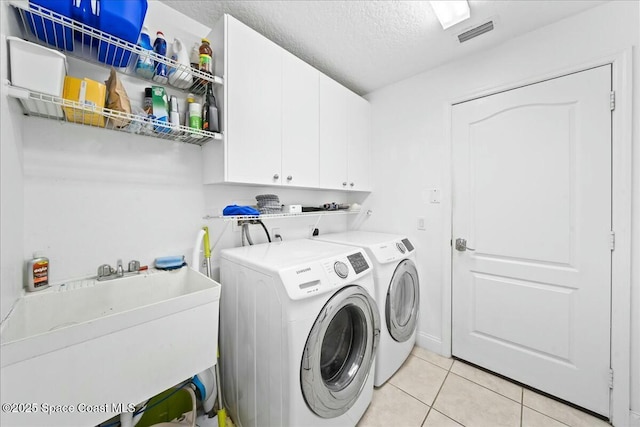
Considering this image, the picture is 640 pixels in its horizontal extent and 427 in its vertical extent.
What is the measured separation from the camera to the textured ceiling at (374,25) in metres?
1.47

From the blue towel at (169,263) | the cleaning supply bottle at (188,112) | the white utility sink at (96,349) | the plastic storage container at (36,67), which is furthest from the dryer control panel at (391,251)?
the plastic storage container at (36,67)

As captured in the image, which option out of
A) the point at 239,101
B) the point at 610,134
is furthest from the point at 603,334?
the point at 239,101

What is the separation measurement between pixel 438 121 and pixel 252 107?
5.36 ft

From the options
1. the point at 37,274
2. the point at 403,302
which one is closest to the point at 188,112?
the point at 37,274

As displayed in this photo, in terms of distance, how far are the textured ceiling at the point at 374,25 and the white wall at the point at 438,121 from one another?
110 millimetres

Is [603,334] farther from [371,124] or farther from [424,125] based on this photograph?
[371,124]

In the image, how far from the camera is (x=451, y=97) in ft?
6.77

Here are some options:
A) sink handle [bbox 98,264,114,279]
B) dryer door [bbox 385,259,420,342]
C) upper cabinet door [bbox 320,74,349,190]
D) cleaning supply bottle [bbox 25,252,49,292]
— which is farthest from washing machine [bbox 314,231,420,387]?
cleaning supply bottle [bbox 25,252,49,292]

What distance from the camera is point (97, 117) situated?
3.70 ft

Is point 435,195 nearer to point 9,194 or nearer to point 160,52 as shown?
point 160,52

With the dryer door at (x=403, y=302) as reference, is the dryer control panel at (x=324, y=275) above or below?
above

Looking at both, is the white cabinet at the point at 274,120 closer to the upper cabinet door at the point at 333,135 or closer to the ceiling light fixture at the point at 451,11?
the upper cabinet door at the point at 333,135

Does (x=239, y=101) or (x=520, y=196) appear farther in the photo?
(x=520, y=196)

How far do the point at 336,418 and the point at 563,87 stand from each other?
2506 mm
